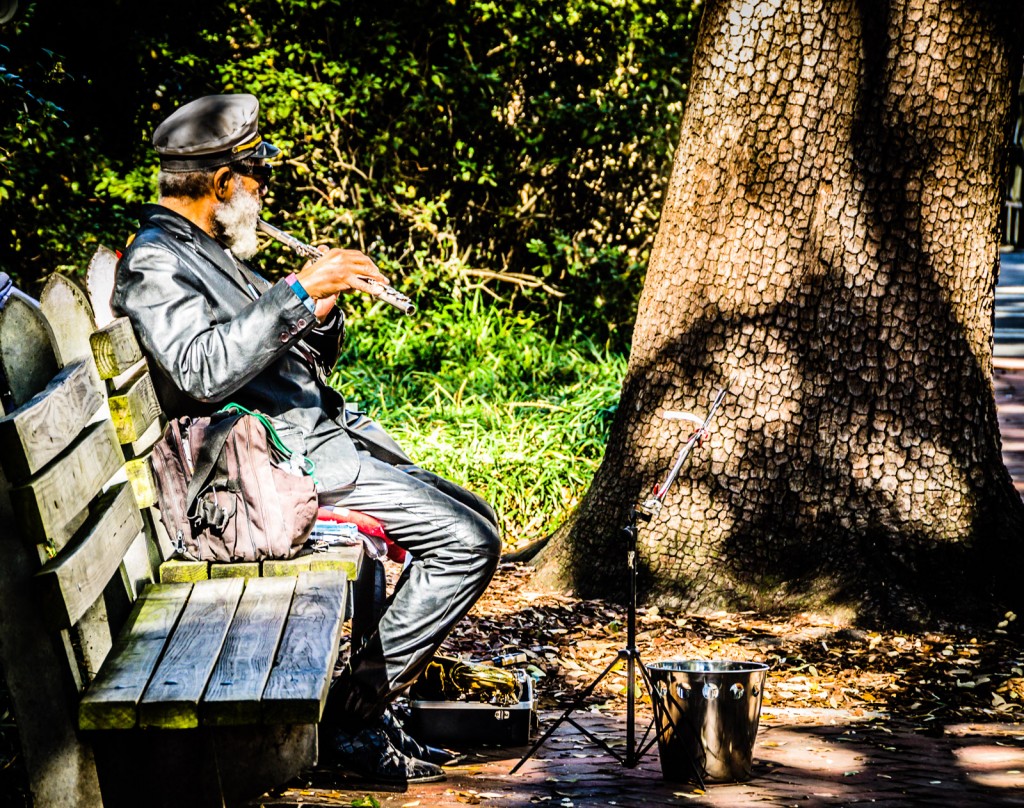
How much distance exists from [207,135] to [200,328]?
2.16 ft

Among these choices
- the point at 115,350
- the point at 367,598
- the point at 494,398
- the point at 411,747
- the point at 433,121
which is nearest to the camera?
the point at 115,350

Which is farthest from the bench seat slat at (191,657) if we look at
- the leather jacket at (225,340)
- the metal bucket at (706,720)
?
the metal bucket at (706,720)

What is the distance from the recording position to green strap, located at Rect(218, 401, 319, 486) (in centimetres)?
363

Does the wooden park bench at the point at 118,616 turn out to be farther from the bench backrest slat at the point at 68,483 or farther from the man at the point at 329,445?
the man at the point at 329,445

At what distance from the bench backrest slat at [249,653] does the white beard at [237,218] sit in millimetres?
1089

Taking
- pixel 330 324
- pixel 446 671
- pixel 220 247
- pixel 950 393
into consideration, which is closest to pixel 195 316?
pixel 220 247

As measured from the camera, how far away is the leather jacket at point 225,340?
353cm

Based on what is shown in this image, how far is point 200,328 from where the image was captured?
3.58 m

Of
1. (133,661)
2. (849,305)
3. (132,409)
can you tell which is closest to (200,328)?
(132,409)

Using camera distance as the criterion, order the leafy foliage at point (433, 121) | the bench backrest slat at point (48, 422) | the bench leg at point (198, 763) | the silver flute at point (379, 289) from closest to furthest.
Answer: the bench backrest slat at point (48, 422)
the bench leg at point (198, 763)
the silver flute at point (379, 289)
the leafy foliage at point (433, 121)

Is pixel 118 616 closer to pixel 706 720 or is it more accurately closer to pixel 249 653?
pixel 249 653

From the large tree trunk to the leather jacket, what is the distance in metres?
2.14

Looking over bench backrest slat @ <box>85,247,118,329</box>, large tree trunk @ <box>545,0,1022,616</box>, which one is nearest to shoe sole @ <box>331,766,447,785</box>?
bench backrest slat @ <box>85,247,118,329</box>

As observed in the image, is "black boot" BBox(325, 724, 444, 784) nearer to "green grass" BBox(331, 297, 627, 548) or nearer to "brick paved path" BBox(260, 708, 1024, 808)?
"brick paved path" BBox(260, 708, 1024, 808)
